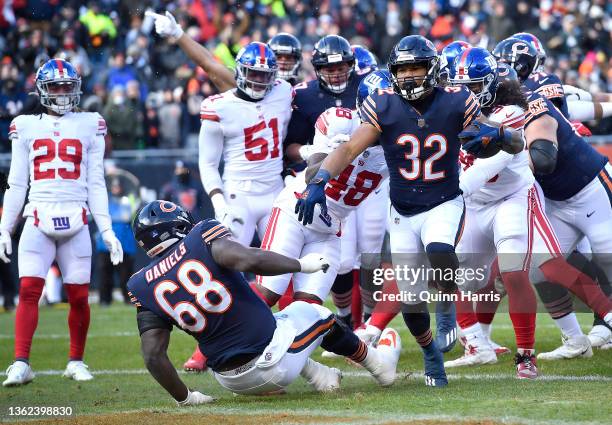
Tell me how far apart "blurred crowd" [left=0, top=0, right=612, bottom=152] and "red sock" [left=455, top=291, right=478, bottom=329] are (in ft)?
24.9

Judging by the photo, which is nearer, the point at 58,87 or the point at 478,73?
the point at 478,73

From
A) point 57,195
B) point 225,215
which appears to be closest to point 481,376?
point 225,215

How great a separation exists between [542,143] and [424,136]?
2.80 ft

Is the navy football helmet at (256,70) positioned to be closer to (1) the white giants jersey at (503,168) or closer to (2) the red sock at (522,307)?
(1) the white giants jersey at (503,168)

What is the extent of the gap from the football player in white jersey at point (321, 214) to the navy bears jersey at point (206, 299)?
3.40 ft

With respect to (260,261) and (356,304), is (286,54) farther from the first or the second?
(260,261)

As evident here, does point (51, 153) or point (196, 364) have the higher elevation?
point (51, 153)

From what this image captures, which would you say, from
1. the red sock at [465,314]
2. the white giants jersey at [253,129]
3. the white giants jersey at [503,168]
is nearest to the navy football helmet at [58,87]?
the white giants jersey at [253,129]

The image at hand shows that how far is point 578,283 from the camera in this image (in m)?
7.18

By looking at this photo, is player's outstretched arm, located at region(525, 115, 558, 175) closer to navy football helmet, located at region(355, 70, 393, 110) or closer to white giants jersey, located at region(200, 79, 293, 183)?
navy football helmet, located at region(355, 70, 393, 110)

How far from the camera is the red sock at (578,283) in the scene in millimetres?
7070

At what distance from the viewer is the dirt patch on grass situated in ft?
15.5

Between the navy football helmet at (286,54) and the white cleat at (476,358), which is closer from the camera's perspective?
the white cleat at (476,358)

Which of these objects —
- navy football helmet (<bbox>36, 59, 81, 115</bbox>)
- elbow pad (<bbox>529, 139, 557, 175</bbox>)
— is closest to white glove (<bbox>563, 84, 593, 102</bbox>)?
elbow pad (<bbox>529, 139, 557, 175</bbox>)
